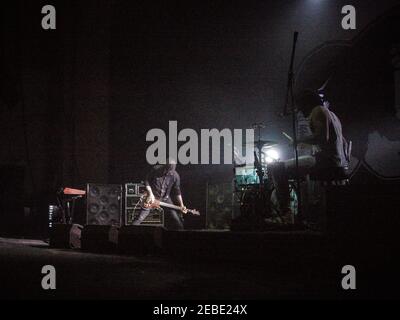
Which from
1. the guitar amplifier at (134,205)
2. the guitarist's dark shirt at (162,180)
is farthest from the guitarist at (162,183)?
the guitar amplifier at (134,205)

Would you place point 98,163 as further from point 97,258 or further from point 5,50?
point 97,258

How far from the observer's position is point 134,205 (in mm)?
8445

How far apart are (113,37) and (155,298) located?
814cm

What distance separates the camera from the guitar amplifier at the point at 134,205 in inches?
328

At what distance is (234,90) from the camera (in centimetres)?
891

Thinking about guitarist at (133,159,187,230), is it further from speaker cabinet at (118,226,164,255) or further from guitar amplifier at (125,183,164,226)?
speaker cabinet at (118,226,164,255)

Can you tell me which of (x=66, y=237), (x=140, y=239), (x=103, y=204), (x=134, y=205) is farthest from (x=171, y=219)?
(x=140, y=239)

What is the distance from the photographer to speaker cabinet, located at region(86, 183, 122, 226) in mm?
7840

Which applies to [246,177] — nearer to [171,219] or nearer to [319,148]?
[171,219]

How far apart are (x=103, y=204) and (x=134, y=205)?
69cm

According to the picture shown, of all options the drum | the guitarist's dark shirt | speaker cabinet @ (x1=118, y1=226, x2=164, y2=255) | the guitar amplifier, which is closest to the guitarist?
the guitarist's dark shirt

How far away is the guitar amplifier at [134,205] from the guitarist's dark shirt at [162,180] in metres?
0.68

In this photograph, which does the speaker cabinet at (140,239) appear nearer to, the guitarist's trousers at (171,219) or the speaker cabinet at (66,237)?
the speaker cabinet at (66,237)
